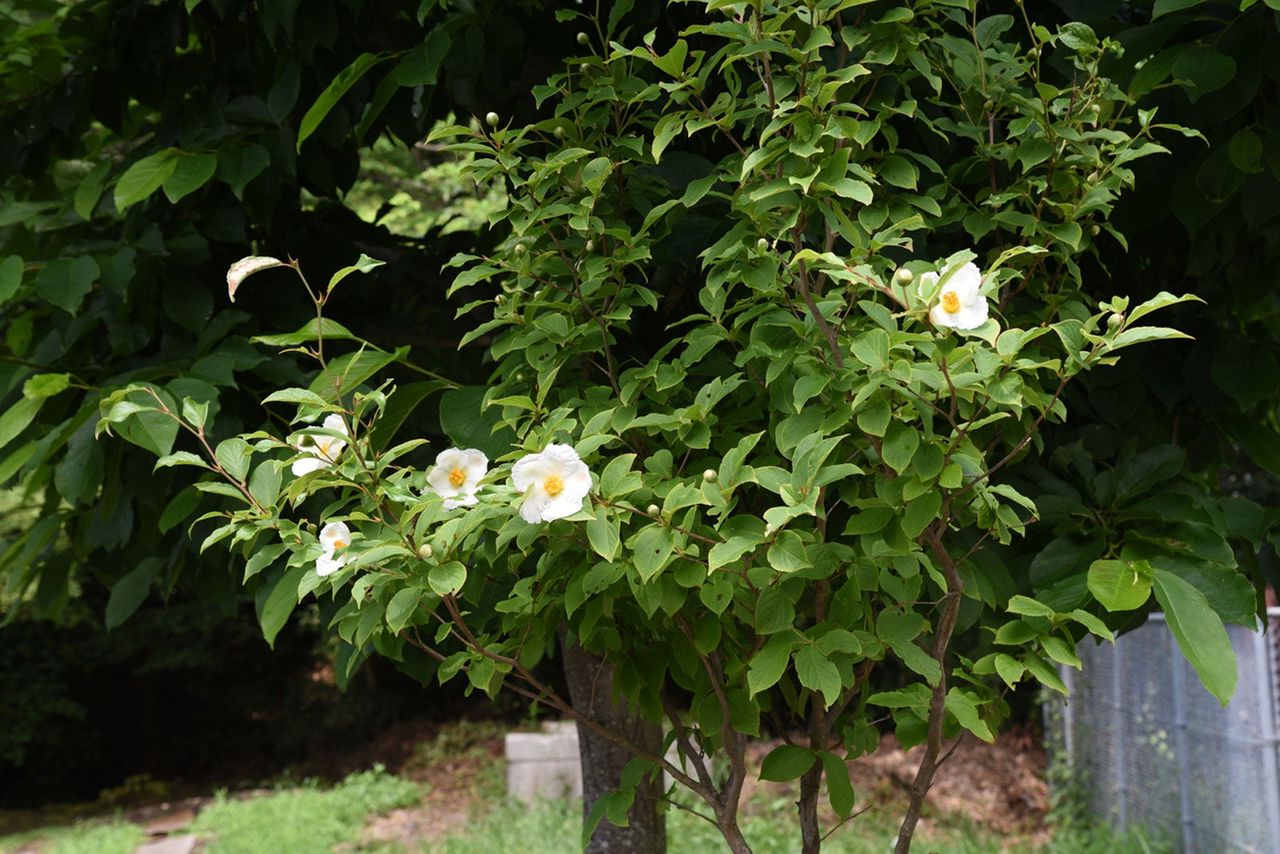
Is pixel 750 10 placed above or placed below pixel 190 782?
above

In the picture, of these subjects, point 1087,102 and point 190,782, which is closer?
point 1087,102

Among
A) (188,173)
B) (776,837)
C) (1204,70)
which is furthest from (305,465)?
(776,837)

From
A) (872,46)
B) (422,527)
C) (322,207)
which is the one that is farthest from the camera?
(322,207)

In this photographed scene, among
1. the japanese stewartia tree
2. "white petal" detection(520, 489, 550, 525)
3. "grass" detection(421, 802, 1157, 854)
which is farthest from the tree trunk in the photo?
"grass" detection(421, 802, 1157, 854)

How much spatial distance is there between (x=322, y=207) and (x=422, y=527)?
1371 millimetres

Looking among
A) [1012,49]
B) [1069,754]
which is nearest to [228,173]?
[1012,49]

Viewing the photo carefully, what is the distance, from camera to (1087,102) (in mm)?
1414

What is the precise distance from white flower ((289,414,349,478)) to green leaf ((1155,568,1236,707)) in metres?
0.88

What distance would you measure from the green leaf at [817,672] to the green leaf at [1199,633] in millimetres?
332

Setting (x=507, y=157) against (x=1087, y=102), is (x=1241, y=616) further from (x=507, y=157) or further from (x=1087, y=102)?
(x=507, y=157)

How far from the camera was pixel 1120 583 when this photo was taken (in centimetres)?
126

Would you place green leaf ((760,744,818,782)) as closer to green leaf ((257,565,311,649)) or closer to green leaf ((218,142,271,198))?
green leaf ((257,565,311,649))

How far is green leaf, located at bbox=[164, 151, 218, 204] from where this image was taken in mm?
1738

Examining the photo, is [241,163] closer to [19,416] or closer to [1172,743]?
[19,416]
